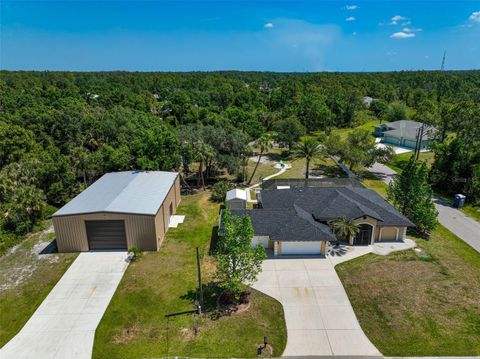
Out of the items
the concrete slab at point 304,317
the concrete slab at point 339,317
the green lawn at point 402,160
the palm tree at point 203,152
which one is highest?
the palm tree at point 203,152

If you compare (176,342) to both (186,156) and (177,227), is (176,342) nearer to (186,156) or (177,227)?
(177,227)

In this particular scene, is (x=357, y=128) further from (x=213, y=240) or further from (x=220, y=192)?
(x=213, y=240)

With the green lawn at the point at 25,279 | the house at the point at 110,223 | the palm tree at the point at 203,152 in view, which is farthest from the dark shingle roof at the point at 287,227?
the green lawn at the point at 25,279

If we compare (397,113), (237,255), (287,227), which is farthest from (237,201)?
(397,113)

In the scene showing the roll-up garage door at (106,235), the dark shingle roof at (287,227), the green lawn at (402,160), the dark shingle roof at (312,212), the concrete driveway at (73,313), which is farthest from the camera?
the green lawn at (402,160)

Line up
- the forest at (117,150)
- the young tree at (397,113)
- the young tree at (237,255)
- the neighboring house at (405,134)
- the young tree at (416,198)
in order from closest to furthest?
1. the young tree at (237,255)
2. the young tree at (416,198)
3. the forest at (117,150)
4. the neighboring house at (405,134)
5. the young tree at (397,113)

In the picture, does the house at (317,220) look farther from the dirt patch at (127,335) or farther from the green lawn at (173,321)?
the dirt patch at (127,335)

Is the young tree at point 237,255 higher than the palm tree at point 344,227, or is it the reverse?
the young tree at point 237,255
